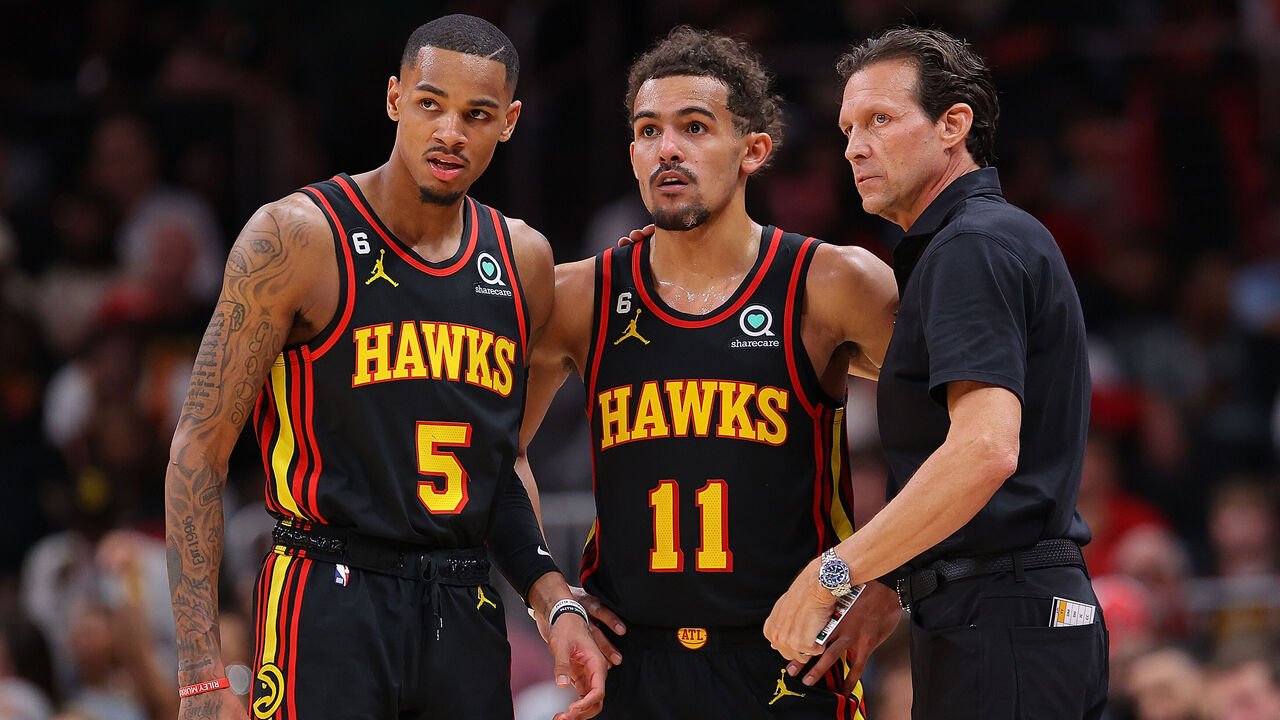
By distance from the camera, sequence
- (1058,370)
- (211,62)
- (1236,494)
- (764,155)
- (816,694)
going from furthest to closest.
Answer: (211,62) < (1236,494) < (764,155) < (816,694) < (1058,370)

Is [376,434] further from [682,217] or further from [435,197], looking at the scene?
[682,217]

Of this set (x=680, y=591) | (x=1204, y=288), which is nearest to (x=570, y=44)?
(x=1204, y=288)

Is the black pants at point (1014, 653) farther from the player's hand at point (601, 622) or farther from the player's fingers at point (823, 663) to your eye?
the player's hand at point (601, 622)

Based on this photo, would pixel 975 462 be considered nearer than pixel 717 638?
Yes

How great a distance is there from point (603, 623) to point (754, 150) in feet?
5.63

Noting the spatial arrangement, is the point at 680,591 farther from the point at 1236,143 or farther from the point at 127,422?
the point at 1236,143

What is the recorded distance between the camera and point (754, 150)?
5434mm

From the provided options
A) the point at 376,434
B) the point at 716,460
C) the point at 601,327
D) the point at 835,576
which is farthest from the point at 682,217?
the point at 835,576

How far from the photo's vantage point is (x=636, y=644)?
16.8ft

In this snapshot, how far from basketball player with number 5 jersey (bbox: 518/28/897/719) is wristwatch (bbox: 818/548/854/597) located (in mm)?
792

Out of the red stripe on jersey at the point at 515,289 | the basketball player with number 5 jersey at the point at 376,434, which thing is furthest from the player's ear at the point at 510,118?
the red stripe on jersey at the point at 515,289

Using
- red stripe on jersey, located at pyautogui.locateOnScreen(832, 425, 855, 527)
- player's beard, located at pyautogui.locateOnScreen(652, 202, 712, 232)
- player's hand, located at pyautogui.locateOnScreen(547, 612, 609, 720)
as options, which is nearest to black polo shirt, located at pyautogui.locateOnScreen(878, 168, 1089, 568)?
red stripe on jersey, located at pyautogui.locateOnScreen(832, 425, 855, 527)

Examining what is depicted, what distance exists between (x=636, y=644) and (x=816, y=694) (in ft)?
2.00

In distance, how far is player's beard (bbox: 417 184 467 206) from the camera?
4.97 m
